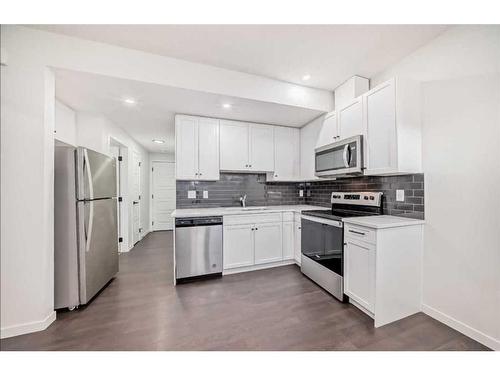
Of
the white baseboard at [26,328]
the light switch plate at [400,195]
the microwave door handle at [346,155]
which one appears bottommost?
the white baseboard at [26,328]

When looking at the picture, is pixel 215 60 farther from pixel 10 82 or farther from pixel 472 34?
pixel 472 34

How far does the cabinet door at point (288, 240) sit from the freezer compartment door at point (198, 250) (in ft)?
3.14

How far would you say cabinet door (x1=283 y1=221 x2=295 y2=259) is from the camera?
2.81 m

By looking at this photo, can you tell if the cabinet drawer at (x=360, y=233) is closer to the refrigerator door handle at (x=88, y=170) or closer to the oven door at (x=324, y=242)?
the oven door at (x=324, y=242)

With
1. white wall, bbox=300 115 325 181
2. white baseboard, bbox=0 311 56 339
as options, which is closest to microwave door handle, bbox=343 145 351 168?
white wall, bbox=300 115 325 181

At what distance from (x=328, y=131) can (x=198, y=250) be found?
7.50ft

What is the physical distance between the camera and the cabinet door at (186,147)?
8.70 ft

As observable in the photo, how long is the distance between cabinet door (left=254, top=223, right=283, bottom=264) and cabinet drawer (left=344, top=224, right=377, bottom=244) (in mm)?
1083

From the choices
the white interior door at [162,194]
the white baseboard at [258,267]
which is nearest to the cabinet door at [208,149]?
the white baseboard at [258,267]

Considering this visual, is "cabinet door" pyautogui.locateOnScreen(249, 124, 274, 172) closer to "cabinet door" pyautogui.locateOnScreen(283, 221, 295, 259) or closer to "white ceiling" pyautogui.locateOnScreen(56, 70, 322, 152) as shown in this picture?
"white ceiling" pyautogui.locateOnScreen(56, 70, 322, 152)

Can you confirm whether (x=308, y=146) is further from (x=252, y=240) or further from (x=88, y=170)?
(x=88, y=170)

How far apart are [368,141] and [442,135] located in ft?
1.78
